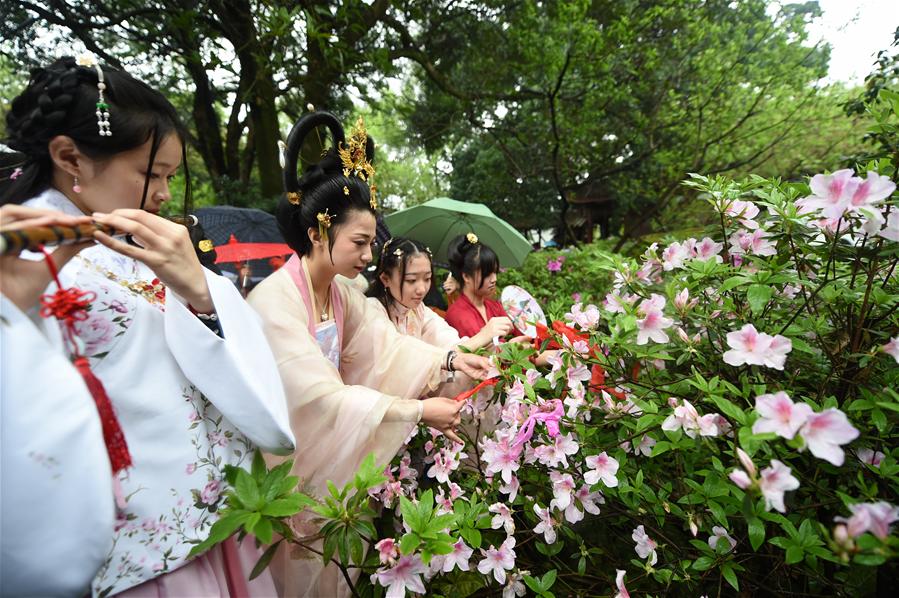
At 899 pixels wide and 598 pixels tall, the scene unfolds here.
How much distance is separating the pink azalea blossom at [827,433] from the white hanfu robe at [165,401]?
110cm

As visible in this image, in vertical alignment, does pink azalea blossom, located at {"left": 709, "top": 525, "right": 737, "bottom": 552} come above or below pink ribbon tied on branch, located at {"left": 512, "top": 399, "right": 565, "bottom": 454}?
below

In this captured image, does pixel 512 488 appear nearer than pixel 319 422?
Yes

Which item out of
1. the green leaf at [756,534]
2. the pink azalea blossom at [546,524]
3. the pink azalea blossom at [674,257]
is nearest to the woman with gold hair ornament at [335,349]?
the pink azalea blossom at [546,524]

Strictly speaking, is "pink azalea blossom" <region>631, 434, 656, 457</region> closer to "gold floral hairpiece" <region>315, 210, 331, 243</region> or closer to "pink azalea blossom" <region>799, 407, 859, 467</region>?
"pink azalea blossom" <region>799, 407, 859, 467</region>

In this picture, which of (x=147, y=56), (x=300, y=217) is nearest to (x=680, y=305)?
(x=300, y=217)

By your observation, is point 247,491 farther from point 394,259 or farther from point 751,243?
point 394,259

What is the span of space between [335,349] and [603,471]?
1297mm

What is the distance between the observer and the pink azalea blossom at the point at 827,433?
0.70m

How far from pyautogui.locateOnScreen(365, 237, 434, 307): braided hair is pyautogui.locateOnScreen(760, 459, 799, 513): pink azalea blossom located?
2.19 meters

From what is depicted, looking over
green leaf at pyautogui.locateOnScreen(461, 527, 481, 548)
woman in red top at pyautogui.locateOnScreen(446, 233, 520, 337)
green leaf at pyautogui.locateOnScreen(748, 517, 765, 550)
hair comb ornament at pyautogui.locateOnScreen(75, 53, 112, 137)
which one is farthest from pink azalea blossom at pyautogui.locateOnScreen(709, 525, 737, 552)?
woman in red top at pyautogui.locateOnScreen(446, 233, 520, 337)

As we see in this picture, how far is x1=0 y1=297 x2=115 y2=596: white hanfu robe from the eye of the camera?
26.6 inches

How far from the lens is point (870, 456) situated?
38.4 inches

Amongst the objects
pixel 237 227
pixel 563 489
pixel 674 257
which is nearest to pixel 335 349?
pixel 563 489

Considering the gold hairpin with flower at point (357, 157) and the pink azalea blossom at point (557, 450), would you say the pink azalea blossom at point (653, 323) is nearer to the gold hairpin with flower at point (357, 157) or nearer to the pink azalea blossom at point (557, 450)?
the pink azalea blossom at point (557, 450)
